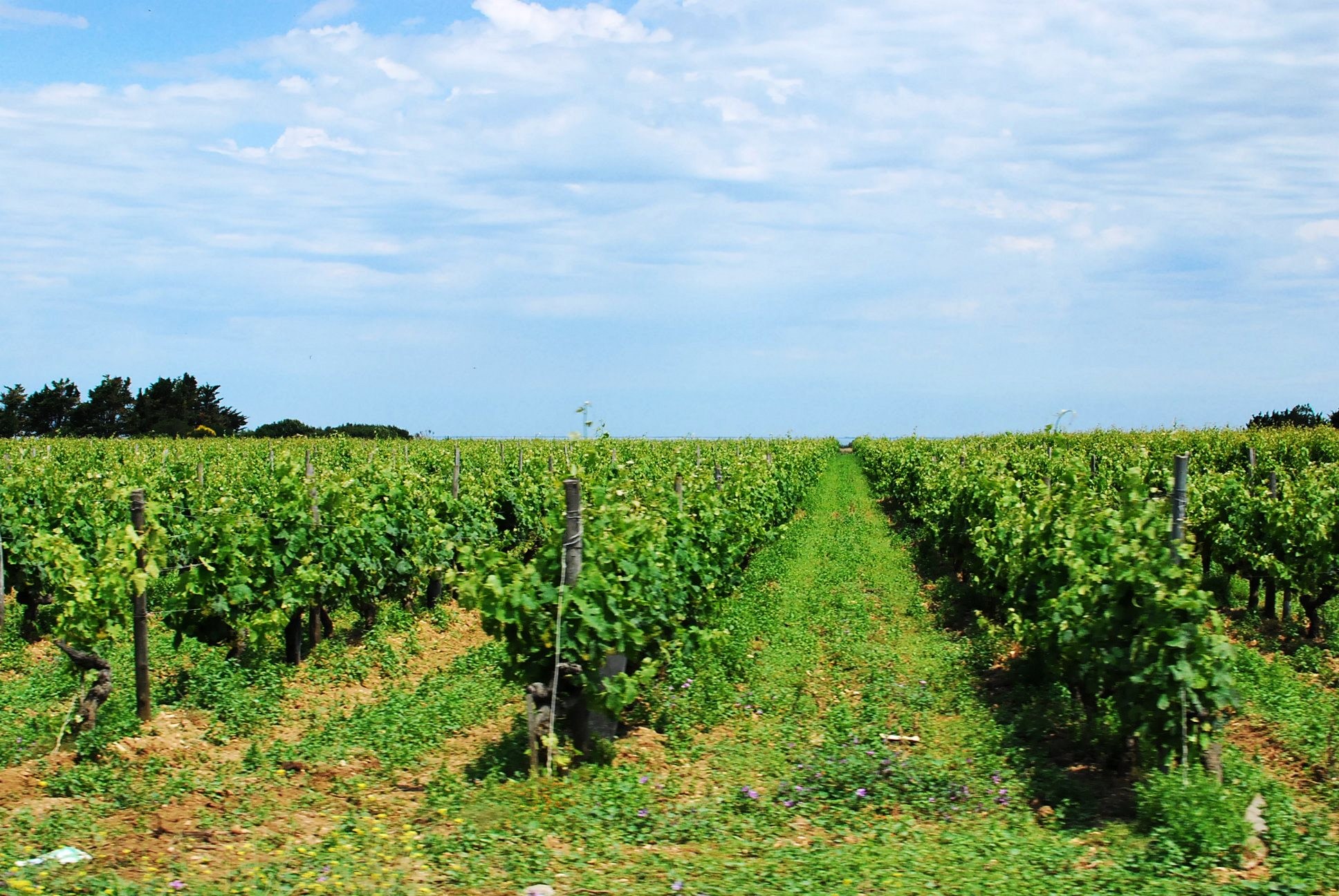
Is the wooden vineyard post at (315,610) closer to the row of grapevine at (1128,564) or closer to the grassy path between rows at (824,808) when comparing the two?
the grassy path between rows at (824,808)

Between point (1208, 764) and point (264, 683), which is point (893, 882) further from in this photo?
point (264, 683)

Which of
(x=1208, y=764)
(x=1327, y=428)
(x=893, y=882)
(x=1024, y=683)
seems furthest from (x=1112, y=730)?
(x=1327, y=428)

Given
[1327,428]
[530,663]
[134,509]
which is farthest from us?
[1327,428]

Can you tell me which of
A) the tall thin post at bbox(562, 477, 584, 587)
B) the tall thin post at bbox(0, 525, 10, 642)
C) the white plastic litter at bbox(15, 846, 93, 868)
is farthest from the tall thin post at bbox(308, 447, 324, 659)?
the white plastic litter at bbox(15, 846, 93, 868)

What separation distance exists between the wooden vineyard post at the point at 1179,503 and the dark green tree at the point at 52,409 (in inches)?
2547

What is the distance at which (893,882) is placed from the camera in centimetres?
487

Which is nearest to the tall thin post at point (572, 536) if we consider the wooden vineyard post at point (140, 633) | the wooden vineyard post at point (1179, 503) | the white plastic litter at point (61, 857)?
the white plastic litter at point (61, 857)

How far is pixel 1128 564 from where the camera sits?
6.72 meters

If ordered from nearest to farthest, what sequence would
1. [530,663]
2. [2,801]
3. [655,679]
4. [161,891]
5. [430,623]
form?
[161,891], [2,801], [530,663], [655,679], [430,623]

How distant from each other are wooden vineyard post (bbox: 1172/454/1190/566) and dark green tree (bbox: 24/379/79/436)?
64697mm

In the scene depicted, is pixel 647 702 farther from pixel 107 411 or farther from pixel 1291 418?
pixel 107 411

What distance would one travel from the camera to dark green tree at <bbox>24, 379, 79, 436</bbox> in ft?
196

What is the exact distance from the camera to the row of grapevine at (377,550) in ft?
23.6

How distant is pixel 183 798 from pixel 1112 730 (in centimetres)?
629
